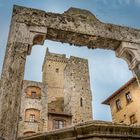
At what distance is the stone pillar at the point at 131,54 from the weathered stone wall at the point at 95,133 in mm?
3549

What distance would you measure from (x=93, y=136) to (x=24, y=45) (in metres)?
3.54

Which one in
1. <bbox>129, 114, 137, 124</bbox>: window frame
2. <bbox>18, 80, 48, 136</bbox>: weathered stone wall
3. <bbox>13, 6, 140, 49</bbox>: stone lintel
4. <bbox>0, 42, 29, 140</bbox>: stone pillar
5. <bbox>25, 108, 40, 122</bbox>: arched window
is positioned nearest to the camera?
<bbox>0, 42, 29, 140</bbox>: stone pillar

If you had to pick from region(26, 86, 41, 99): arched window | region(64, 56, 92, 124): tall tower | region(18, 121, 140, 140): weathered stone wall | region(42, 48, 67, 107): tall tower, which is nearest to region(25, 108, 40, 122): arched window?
region(26, 86, 41, 99): arched window

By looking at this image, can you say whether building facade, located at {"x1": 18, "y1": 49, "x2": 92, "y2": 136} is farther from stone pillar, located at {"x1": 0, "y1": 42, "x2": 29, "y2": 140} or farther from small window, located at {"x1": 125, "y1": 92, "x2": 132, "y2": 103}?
stone pillar, located at {"x1": 0, "y1": 42, "x2": 29, "y2": 140}

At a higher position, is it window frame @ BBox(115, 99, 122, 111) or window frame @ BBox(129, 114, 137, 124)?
window frame @ BBox(115, 99, 122, 111)

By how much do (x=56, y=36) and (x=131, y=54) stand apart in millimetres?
2494

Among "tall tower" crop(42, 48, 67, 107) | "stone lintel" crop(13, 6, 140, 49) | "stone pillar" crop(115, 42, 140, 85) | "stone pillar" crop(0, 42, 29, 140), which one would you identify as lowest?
"stone pillar" crop(0, 42, 29, 140)

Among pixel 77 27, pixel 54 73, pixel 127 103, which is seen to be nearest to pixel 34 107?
pixel 127 103

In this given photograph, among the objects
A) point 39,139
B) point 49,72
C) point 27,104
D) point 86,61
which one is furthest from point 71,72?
point 39,139

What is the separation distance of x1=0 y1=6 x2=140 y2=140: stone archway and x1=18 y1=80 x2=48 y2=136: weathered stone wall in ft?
60.0

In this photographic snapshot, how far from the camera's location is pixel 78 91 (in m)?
28.4

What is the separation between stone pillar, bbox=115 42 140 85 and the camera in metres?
7.13

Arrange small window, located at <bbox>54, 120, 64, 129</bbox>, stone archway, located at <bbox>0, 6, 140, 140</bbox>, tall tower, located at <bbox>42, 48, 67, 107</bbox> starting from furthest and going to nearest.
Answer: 1. tall tower, located at <bbox>42, 48, 67, 107</bbox>
2. small window, located at <bbox>54, 120, 64, 129</bbox>
3. stone archway, located at <bbox>0, 6, 140, 140</bbox>

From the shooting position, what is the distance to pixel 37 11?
280 inches
